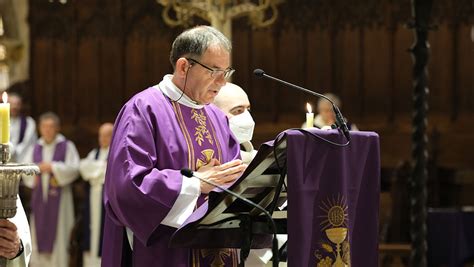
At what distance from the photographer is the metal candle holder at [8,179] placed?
371cm

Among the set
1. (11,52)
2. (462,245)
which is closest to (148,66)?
(11,52)

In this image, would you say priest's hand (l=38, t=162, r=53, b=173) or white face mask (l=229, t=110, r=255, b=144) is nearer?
white face mask (l=229, t=110, r=255, b=144)

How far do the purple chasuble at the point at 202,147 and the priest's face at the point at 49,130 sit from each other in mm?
A: 8746

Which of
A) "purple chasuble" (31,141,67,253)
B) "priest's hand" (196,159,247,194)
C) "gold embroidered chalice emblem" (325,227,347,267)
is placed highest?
"priest's hand" (196,159,247,194)

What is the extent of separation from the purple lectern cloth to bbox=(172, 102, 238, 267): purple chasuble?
1.89 feet

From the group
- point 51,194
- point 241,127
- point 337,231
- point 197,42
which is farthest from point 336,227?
point 51,194

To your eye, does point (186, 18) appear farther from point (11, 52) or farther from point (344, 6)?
point (11, 52)

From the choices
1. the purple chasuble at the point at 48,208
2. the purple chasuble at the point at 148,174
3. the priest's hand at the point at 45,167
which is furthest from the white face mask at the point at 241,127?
the purple chasuble at the point at 48,208

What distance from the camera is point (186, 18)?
31.9 feet

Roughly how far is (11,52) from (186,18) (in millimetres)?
5939

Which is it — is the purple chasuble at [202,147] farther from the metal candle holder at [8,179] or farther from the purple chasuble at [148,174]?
the metal candle holder at [8,179]

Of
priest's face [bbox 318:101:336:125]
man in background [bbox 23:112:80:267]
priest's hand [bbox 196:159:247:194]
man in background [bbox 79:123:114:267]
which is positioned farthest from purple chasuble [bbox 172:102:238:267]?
man in background [bbox 23:112:80:267]

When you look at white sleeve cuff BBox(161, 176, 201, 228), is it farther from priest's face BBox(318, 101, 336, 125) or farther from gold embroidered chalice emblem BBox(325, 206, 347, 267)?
priest's face BBox(318, 101, 336, 125)

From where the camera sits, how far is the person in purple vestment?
13.7ft
